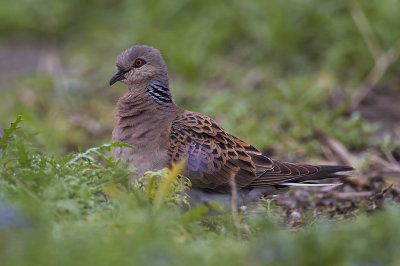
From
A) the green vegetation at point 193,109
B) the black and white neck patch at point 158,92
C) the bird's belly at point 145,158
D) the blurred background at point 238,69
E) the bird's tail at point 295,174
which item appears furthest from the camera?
the blurred background at point 238,69

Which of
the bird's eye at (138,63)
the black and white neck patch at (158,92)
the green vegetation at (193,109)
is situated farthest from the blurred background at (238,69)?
the bird's eye at (138,63)

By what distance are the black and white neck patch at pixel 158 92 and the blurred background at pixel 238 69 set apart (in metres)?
1.63

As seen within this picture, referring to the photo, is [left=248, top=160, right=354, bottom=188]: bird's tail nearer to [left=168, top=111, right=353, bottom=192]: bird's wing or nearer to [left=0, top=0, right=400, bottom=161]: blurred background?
[left=168, top=111, right=353, bottom=192]: bird's wing

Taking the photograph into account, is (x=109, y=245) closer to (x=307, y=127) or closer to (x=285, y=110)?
(x=307, y=127)

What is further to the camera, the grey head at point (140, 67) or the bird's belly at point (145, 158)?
the grey head at point (140, 67)

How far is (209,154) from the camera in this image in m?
4.47

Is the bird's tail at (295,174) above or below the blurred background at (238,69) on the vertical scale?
below

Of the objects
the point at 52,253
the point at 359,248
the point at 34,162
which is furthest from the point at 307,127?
the point at 52,253

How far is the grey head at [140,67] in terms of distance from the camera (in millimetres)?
5008

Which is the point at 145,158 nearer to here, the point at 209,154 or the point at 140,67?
the point at 209,154

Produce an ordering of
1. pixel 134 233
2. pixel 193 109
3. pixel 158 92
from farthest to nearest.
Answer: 1. pixel 193 109
2. pixel 158 92
3. pixel 134 233

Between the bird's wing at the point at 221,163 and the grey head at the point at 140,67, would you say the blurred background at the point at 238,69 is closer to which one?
the bird's wing at the point at 221,163

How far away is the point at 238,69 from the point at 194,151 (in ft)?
15.9

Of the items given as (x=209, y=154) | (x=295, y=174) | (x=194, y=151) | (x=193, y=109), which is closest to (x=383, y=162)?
(x=295, y=174)
